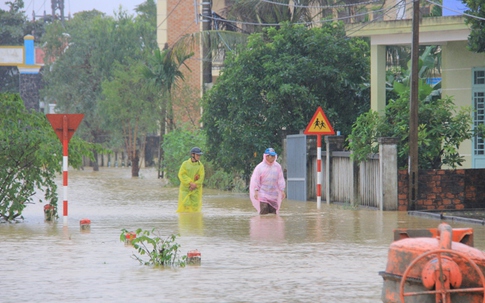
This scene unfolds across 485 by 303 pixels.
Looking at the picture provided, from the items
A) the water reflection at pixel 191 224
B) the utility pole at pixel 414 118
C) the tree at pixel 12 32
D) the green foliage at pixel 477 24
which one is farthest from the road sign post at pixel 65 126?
the tree at pixel 12 32

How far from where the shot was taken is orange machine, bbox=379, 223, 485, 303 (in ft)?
26.7

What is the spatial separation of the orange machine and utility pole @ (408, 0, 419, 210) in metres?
14.4

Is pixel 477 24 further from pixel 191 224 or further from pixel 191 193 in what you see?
pixel 191 224

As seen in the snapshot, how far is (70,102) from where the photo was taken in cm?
6556

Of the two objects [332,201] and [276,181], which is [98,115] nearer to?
[332,201]

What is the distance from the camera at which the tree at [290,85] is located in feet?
98.7

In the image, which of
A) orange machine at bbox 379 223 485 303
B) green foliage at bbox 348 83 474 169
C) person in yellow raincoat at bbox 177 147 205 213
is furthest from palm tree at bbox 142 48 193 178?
orange machine at bbox 379 223 485 303

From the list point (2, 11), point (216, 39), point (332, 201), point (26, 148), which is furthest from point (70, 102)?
point (26, 148)

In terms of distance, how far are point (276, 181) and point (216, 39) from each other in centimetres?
1558

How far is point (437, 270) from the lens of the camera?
8180 mm

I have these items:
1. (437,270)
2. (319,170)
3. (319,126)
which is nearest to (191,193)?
(319,170)

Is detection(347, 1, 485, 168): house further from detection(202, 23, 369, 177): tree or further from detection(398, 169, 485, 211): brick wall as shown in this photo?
detection(398, 169, 485, 211): brick wall

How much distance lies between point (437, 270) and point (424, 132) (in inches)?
616

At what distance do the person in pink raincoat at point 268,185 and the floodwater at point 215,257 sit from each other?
1.36 ft
